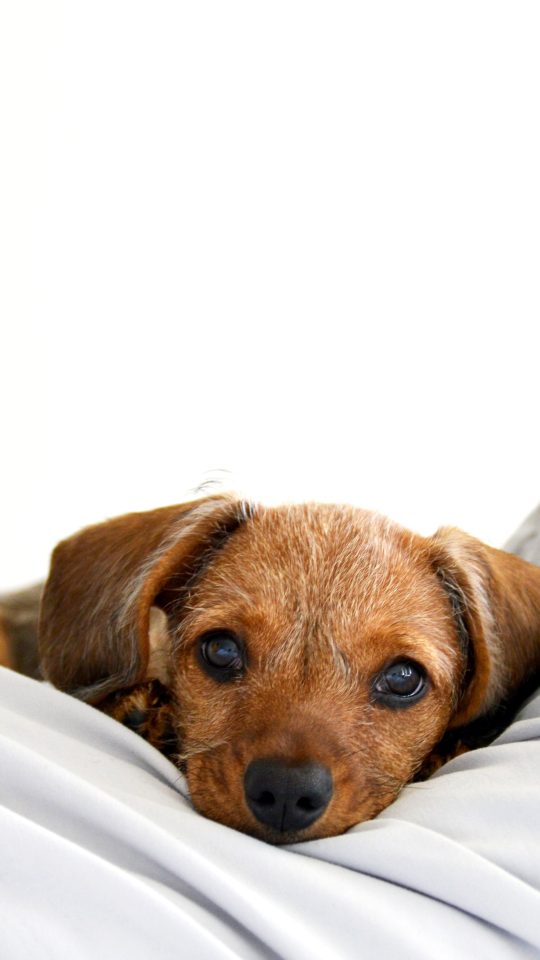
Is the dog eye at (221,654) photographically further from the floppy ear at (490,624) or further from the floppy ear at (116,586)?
the floppy ear at (490,624)

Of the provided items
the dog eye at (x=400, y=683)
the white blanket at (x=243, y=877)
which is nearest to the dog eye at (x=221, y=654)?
the dog eye at (x=400, y=683)

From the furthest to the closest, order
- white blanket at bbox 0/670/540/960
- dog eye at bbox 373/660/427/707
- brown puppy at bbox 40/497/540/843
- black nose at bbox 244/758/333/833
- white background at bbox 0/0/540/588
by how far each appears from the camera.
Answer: white background at bbox 0/0/540/588
dog eye at bbox 373/660/427/707
brown puppy at bbox 40/497/540/843
black nose at bbox 244/758/333/833
white blanket at bbox 0/670/540/960

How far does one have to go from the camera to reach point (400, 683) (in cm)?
176

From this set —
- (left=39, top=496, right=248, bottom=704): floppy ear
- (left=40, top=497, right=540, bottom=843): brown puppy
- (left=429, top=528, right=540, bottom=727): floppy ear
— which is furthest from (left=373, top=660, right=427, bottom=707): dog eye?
(left=39, top=496, right=248, bottom=704): floppy ear

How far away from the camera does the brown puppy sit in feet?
5.32

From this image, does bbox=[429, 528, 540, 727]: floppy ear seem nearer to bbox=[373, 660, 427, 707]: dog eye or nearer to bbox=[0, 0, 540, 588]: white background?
bbox=[373, 660, 427, 707]: dog eye

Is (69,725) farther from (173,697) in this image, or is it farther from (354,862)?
(354,862)

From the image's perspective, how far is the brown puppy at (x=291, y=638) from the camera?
1.62m

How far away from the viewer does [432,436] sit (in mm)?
4148

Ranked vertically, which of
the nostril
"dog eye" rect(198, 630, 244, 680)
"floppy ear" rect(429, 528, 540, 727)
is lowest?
the nostril

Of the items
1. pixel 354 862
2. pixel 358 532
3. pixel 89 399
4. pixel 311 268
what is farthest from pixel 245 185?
pixel 354 862

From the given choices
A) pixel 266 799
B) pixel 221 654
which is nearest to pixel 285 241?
pixel 221 654

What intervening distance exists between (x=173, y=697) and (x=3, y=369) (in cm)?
259

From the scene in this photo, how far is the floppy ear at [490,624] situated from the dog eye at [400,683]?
0.37 ft
